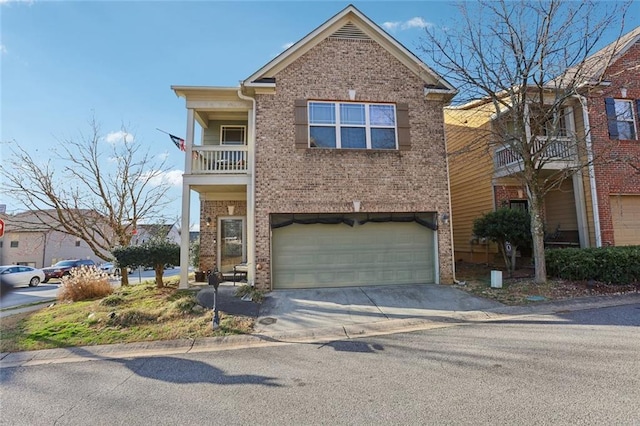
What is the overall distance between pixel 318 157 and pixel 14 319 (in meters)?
9.52

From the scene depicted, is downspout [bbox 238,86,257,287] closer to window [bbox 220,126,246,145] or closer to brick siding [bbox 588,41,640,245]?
window [bbox 220,126,246,145]

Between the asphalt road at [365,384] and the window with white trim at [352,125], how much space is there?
6.68 m

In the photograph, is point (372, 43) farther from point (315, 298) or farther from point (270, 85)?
point (315, 298)

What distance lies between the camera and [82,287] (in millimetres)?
10492

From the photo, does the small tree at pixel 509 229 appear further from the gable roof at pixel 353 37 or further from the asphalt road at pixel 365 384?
the asphalt road at pixel 365 384

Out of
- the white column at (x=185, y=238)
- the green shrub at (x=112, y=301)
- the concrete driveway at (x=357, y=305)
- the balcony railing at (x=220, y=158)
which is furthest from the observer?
the balcony railing at (x=220, y=158)

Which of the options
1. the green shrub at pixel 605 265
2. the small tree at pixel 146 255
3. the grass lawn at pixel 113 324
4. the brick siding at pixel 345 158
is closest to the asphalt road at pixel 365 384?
the grass lawn at pixel 113 324

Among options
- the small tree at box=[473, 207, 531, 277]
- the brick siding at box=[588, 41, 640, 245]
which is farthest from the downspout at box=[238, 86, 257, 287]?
the brick siding at box=[588, 41, 640, 245]

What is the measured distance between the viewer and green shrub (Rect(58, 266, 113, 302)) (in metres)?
10.5

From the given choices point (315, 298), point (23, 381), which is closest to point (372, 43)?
point (315, 298)

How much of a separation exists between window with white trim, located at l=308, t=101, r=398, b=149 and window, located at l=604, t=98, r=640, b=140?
8.80 m

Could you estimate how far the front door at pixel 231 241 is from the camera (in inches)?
528

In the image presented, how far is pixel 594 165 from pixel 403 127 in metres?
7.10

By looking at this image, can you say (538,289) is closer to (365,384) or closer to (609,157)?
(609,157)
